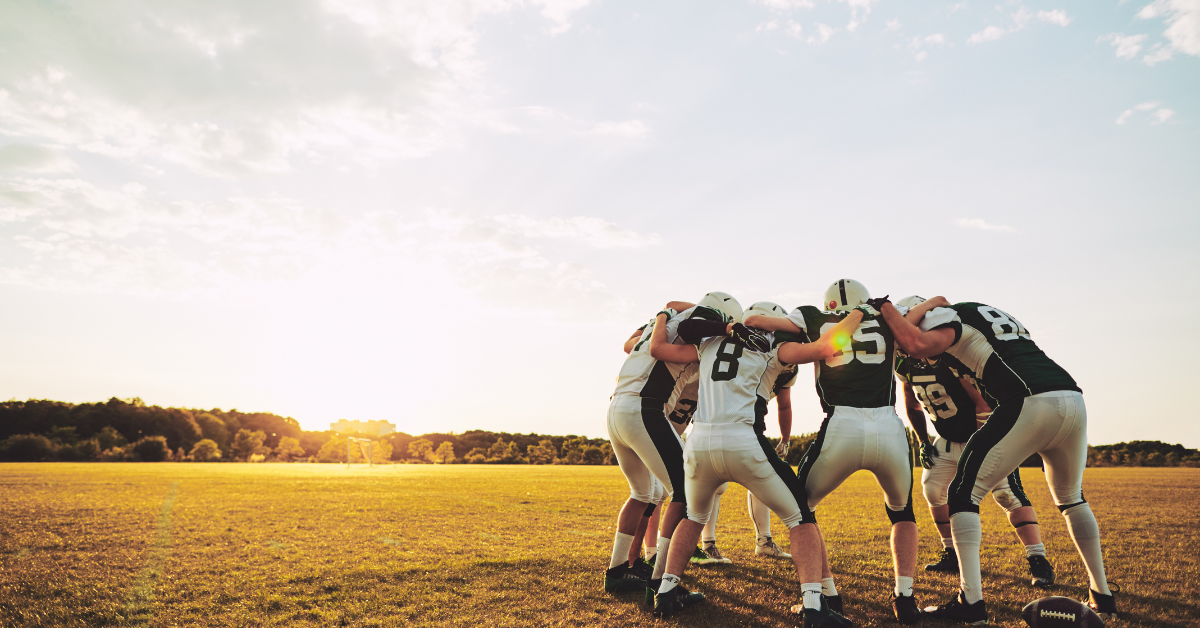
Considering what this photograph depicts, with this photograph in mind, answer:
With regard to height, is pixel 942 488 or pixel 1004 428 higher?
pixel 1004 428

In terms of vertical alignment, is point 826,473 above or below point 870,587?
above

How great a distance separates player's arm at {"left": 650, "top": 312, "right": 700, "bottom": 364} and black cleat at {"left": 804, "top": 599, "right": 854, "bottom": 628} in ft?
7.34

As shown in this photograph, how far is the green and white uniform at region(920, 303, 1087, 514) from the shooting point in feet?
16.7

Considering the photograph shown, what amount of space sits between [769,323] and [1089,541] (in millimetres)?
3385

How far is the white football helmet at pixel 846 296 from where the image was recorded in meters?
5.64

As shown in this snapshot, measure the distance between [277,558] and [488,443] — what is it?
197 feet

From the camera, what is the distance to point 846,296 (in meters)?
5.68

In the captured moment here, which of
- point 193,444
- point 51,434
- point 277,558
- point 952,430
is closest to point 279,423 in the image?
point 193,444

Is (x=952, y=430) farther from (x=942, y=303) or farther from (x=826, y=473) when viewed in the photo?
(x=826, y=473)

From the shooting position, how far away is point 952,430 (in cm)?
734

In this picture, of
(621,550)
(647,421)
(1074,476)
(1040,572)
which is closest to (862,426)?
(647,421)

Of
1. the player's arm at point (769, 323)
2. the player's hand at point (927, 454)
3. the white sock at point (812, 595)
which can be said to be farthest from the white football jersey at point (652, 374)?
the player's hand at point (927, 454)

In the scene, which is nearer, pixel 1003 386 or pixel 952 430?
pixel 1003 386

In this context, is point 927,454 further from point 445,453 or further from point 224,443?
point 224,443
